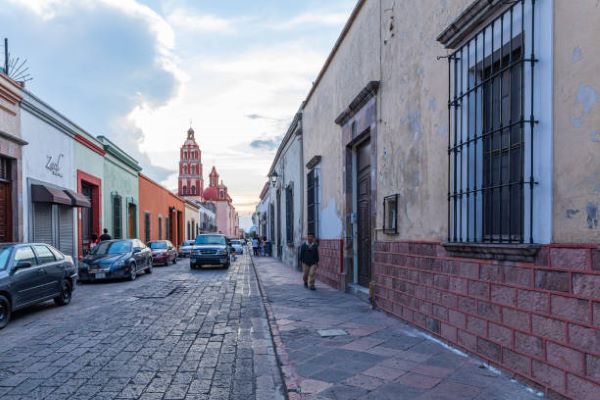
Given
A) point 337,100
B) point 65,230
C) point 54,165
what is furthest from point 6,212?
point 337,100

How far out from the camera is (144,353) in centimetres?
596

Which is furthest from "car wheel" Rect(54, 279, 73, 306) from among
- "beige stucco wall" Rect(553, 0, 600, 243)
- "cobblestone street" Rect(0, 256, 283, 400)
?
"beige stucco wall" Rect(553, 0, 600, 243)

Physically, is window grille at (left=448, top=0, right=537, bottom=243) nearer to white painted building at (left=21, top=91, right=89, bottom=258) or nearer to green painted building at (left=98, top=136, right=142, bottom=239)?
white painted building at (left=21, top=91, right=89, bottom=258)

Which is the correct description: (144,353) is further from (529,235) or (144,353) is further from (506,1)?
(506,1)

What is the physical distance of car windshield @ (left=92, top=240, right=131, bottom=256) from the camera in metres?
15.8

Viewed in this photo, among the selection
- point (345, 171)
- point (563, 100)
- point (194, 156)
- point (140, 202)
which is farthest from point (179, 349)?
point (194, 156)

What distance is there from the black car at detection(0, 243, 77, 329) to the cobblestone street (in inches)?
13.2

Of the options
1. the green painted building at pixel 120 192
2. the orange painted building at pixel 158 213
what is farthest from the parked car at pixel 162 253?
the orange painted building at pixel 158 213

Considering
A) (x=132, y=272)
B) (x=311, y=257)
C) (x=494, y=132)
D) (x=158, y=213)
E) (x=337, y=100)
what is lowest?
(x=132, y=272)

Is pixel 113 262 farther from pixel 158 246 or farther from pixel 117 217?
pixel 117 217

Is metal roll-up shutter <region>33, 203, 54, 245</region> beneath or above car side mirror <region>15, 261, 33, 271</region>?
above

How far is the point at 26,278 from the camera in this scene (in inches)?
332

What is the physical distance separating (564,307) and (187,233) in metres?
49.4

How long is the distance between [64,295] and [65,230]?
7.56 meters
